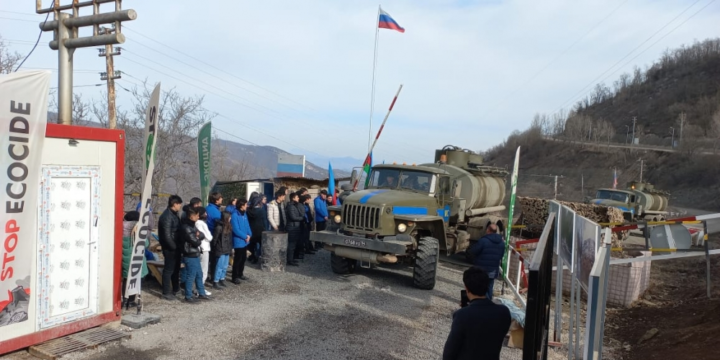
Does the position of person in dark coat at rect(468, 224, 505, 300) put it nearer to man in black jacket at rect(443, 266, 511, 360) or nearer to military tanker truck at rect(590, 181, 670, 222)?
man in black jacket at rect(443, 266, 511, 360)

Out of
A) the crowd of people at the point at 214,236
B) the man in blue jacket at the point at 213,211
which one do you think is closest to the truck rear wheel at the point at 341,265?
the crowd of people at the point at 214,236

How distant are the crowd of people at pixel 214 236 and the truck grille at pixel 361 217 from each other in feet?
5.29

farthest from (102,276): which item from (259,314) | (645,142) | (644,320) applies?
(645,142)

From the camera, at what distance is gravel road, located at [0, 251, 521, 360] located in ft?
19.3

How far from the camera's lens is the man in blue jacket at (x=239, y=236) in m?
8.72

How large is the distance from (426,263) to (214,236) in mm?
3733

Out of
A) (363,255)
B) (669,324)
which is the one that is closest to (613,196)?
(669,324)

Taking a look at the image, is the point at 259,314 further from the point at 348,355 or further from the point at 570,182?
the point at 570,182

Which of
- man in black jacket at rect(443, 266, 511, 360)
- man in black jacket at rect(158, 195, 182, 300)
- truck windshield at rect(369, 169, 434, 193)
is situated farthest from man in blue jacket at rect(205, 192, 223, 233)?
man in black jacket at rect(443, 266, 511, 360)

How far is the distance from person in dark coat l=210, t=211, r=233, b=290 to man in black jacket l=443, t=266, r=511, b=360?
575 centimetres

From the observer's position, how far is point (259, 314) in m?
7.29

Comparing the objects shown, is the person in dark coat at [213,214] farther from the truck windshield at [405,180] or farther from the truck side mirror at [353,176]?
the truck side mirror at [353,176]

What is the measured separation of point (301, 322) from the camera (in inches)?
276

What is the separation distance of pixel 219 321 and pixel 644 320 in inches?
262
